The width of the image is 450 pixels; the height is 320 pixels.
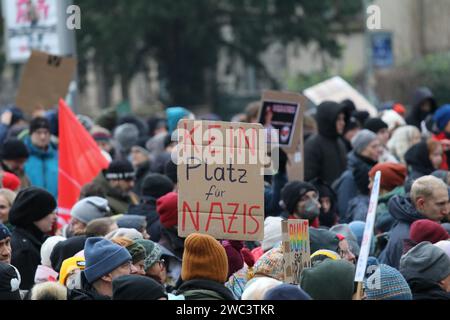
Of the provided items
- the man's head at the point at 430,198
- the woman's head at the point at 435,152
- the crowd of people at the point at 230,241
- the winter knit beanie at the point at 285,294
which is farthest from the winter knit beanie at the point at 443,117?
the winter knit beanie at the point at 285,294

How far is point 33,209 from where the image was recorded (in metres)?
9.34

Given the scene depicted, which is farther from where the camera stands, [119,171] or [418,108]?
[418,108]

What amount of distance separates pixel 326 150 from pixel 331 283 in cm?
629

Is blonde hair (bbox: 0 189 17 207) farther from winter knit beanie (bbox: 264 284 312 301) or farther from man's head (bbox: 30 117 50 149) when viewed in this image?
winter knit beanie (bbox: 264 284 312 301)

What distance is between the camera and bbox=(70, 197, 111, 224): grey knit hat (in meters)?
9.94

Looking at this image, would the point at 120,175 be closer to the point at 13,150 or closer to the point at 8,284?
the point at 13,150

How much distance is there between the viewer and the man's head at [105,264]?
7.43 meters

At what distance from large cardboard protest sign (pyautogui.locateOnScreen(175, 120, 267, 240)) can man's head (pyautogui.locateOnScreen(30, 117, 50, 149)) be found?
16.7 ft

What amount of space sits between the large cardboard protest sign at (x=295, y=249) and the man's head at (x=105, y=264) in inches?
31.9

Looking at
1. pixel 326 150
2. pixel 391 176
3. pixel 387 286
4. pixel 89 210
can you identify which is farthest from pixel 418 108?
pixel 387 286

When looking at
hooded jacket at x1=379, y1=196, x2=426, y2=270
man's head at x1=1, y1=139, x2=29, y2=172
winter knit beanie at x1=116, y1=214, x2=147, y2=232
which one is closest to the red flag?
man's head at x1=1, y1=139, x2=29, y2=172

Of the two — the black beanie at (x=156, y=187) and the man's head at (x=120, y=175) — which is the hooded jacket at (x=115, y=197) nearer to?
the man's head at (x=120, y=175)

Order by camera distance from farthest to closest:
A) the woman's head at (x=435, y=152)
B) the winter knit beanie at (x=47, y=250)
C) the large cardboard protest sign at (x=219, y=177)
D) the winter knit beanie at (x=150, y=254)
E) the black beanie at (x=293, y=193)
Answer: the woman's head at (x=435, y=152) → the black beanie at (x=293, y=193) → the winter knit beanie at (x=47, y=250) → the large cardboard protest sign at (x=219, y=177) → the winter knit beanie at (x=150, y=254)
